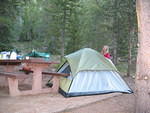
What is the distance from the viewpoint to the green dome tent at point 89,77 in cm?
514

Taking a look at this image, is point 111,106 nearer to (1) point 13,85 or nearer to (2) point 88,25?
(1) point 13,85

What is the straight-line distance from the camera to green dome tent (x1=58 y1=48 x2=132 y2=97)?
5145 mm

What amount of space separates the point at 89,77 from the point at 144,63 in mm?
2084

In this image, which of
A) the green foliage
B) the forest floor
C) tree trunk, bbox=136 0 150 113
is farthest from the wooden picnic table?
the green foliage

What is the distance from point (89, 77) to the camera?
5336 mm

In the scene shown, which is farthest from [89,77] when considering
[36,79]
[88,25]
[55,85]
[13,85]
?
[88,25]

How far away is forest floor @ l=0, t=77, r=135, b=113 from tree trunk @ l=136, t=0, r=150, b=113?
0.59m

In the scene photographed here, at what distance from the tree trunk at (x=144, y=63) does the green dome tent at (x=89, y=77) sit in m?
1.88

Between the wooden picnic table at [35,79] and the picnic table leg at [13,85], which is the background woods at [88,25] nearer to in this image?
the wooden picnic table at [35,79]

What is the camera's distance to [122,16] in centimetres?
864

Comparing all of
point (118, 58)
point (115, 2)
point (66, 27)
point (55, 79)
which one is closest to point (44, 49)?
point (66, 27)

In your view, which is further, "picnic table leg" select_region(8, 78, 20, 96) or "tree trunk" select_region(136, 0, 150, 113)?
"picnic table leg" select_region(8, 78, 20, 96)

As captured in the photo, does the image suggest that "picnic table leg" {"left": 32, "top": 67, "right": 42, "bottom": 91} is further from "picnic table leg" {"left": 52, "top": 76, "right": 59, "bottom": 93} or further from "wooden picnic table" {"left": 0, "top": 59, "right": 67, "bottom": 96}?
"picnic table leg" {"left": 52, "top": 76, "right": 59, "bottom": 93}

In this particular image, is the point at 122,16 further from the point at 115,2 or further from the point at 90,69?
the point at 90,69
